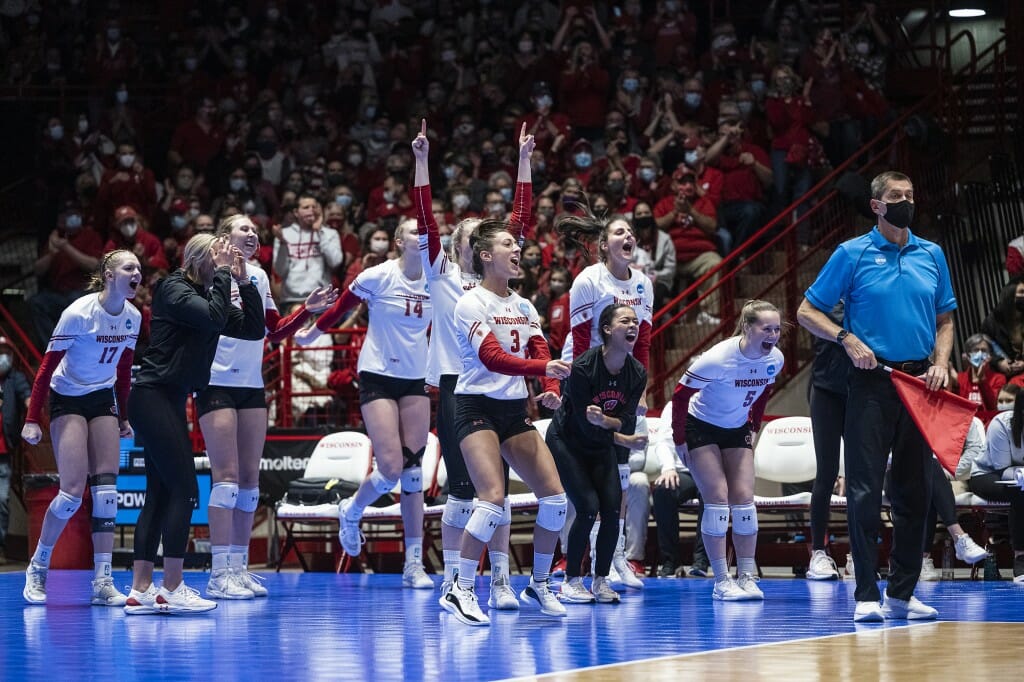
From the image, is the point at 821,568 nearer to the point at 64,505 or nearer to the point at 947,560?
the point at 947,560

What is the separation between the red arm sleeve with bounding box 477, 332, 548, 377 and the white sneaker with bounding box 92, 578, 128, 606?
3.26 meters

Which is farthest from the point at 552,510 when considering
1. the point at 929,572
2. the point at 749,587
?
the point at 929,572

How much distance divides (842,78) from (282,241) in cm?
661

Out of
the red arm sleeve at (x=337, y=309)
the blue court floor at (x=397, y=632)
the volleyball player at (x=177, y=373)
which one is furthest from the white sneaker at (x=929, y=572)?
the volleyball player at (x=177, y=373)

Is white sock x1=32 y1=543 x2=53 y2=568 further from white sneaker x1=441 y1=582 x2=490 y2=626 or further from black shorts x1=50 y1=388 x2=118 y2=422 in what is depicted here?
white sneaker x1=441 y1=582 x2=490 y2=626

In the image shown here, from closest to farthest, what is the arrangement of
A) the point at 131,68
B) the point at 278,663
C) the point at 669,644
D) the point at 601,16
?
the point at 278,663 < the point at 669,644 < the point at 601,16 < the point at 131,68

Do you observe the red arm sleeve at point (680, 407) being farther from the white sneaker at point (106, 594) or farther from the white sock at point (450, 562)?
the white sneaker at point (106, 594)

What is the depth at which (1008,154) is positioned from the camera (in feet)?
54.4

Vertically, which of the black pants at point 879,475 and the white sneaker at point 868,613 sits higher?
the black pants at point 879,475

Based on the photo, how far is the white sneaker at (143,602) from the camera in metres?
9.08

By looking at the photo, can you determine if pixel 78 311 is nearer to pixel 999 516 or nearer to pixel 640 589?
pixel 640 589

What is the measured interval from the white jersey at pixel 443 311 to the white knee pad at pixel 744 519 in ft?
6.62

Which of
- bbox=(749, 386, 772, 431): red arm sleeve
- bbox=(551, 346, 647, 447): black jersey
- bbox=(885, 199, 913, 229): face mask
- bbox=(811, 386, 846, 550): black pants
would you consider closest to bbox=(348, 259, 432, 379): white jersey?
bbox=(551, 346, 647, 447): black jersey

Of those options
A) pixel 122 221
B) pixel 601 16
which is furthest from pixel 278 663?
pixel 601 16
